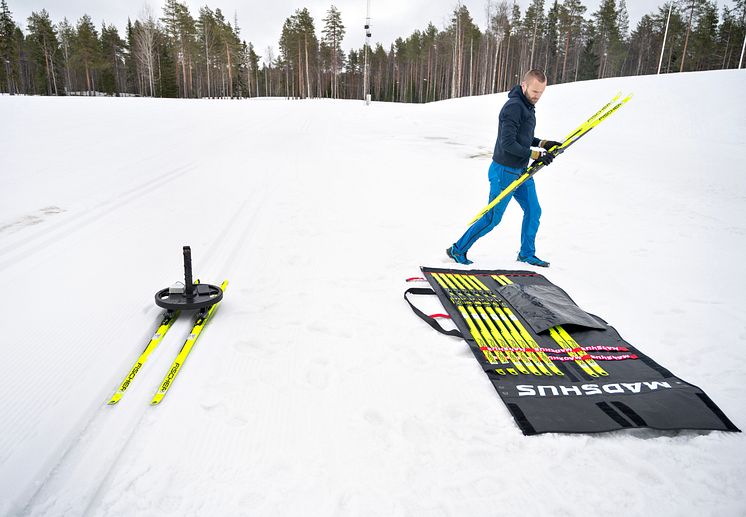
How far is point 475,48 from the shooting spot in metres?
49.2

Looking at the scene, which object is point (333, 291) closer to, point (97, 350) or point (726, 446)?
point (97, 350)

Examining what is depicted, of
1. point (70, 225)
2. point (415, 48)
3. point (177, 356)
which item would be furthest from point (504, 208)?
point (415, 48)

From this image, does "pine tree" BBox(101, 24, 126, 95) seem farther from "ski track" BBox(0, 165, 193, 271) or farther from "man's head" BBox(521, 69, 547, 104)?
"man's head" BBox(521, 69, 547, 104)

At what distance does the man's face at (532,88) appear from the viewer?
3.95 metres

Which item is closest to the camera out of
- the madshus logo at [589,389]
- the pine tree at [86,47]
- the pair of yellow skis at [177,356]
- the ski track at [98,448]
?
the ski track at [98,448]

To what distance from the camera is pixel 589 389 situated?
2.48 m

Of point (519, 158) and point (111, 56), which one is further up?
point (111, 56)

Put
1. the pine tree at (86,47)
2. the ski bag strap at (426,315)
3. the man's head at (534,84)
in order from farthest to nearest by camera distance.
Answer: the pine tree at (86,47) → the man's head at (534,84) → the ski bag strap at (426,315)

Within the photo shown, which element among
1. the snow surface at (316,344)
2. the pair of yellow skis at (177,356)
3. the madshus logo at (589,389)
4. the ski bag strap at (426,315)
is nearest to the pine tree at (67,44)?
the snow surface at (316,344)

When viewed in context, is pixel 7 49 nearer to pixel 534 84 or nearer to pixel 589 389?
pixel 534 84

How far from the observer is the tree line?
138 ft

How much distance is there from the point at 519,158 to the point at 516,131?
0.29 meters

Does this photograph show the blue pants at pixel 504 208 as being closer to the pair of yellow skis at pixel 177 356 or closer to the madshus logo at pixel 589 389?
the madshus logo at pixel 589 389

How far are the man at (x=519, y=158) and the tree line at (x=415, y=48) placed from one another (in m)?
36.3
